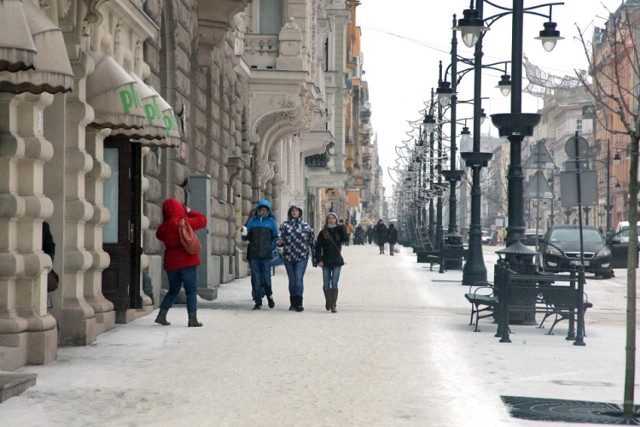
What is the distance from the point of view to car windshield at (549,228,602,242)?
127 ft

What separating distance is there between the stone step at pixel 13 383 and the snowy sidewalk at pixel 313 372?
0.28 ft

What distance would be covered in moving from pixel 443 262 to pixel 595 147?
72.2 m

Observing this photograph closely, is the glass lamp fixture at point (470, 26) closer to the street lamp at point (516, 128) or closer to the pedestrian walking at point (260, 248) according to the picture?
the street lamp at point (516, 128)

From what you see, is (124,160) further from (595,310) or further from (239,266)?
(239,266)

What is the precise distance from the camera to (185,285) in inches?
660

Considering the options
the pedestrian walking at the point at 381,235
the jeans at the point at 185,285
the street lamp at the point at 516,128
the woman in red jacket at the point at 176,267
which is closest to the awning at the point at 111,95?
the woman in red jacket at the point at 176,267

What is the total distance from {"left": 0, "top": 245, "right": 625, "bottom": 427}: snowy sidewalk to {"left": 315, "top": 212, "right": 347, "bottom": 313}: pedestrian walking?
1.29ft

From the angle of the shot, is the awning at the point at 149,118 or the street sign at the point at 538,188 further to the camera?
the street sign at the point at 538,188

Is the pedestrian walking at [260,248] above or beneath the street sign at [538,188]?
beneath

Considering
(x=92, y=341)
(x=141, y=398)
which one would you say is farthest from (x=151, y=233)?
(x=141, y=398)

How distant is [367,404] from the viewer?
32.1 ft

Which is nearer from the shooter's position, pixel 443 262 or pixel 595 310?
pixel 595 310

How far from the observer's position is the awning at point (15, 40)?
9383mm

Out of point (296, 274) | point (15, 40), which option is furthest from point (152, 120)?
point (15, 40)
